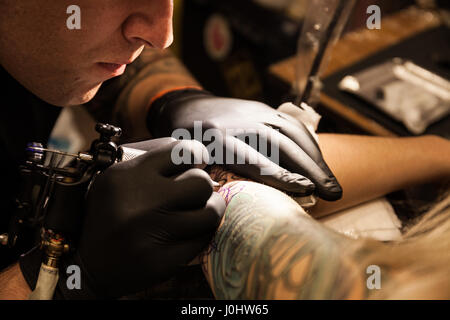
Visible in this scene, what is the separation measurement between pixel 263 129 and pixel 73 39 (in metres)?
0.49

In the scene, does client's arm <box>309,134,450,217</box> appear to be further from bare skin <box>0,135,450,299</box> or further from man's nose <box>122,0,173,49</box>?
man's nose <box>122,0,173,49</box>

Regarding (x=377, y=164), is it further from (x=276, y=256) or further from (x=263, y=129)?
(x=276, y=256)

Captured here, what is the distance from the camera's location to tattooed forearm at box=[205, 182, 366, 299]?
2.16ft

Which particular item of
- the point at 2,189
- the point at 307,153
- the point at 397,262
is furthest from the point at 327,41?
the point at 2,189

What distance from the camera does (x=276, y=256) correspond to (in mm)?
713

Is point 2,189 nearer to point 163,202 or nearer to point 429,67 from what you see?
point 163,202

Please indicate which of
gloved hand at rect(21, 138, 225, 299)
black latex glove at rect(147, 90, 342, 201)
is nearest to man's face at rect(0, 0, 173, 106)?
black latex glove at rect(147, 90, 342, 201)

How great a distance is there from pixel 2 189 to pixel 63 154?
1.76 feet

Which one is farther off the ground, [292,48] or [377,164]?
[292,48]

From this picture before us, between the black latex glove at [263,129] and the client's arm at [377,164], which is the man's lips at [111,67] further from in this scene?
the client's arm at [377,164]

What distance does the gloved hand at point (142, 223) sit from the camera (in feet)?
2.52

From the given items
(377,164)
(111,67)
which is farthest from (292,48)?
(111,67)

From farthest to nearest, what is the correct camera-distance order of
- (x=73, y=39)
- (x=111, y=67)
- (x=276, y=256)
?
1. (x=111, y=67)
2. (x=73, y=39)
3. (x=276, y=256)
